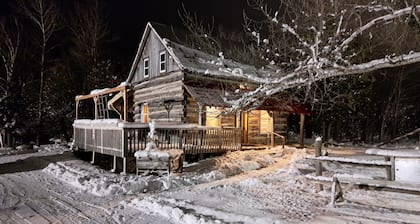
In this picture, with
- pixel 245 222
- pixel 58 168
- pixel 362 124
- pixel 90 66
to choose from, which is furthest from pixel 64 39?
pixel 245 222

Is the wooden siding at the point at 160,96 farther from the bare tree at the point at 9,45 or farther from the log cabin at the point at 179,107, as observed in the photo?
the bare tree at the point at 9,45

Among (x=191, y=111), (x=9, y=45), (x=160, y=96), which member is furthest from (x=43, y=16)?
(x=191, y=111)

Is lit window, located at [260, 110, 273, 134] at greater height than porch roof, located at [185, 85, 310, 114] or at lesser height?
lesser

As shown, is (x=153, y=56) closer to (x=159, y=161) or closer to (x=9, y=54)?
(x=159, y=161)

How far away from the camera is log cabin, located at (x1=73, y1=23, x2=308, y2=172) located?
13297 mm

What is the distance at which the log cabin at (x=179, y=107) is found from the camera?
13297 mm

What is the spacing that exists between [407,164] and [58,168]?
38.6 ft

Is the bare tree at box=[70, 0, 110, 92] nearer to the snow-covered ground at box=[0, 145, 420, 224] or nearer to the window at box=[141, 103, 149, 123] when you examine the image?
the window at box=[141, 103, 149, 123]

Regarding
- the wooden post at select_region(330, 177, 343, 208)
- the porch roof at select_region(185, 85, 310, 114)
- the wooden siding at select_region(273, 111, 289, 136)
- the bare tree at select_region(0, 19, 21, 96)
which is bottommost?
the wooden post at select_region(330, 177, 343, 208)

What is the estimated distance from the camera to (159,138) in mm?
13094

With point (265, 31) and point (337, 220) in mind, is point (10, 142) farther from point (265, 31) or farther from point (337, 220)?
point (337, 220)

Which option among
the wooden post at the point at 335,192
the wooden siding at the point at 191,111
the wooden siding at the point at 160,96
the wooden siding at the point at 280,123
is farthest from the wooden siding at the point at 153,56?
the wooden post at the point at 335,192

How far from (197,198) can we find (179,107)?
1084 cm

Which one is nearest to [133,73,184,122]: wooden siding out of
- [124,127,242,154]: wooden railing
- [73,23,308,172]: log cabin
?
[73,23,308,172]: log cabin
